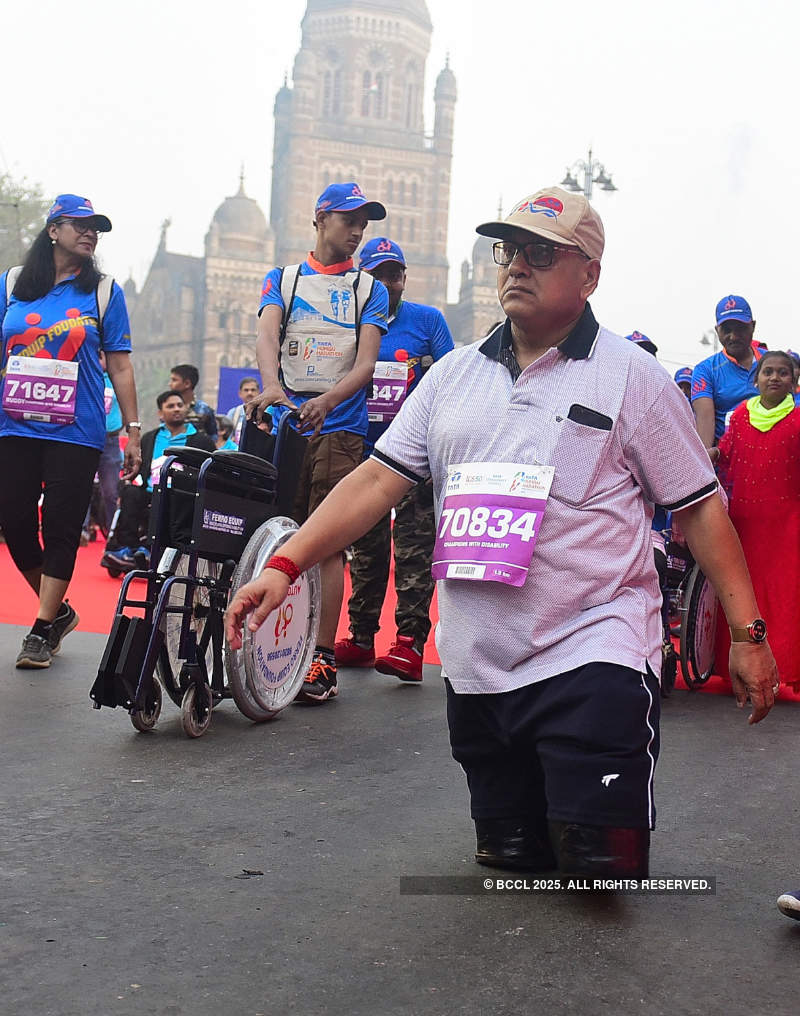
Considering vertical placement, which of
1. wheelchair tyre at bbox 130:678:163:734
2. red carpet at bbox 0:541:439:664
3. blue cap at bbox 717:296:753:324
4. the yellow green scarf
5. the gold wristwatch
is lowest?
red carpet at bbox 0:541:439:664

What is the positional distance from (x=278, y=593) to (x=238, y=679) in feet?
5.94

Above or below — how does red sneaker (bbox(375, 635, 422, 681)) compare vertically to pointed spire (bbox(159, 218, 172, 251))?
below

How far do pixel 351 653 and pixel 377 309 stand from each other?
1.72m

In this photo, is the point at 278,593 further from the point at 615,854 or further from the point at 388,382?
the point at 388,382

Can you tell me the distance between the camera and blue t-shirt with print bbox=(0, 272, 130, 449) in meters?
5.95

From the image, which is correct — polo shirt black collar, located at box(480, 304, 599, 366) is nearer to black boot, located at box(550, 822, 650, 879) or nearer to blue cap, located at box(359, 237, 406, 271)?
black boot, located at box(550, 822, 650, 879)

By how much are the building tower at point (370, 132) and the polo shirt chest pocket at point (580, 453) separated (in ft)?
344

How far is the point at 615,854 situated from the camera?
9.36 feet

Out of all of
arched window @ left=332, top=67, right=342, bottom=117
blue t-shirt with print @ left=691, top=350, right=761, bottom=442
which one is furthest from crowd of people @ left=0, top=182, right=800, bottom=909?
arched window @ left=332, top=67, right=342, bottom=117

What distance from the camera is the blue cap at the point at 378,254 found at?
6715mm

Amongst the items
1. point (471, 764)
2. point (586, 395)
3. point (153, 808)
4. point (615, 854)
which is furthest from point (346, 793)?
point (586, 395)

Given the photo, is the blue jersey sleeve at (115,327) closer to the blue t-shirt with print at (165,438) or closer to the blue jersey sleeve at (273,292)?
the blue jersey sleeve at (273,292)

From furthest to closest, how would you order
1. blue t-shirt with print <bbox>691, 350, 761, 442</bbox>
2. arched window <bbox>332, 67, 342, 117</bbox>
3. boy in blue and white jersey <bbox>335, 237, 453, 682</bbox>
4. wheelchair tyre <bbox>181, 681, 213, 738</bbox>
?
1. arched window <bbox>332, 67, 342, 117</bbox>
2. blue t-shirt with print <bbox>691, 350, 761, 442</bbox>
3. boy in blue and white jersey <bbox>335, 237, 453, 682</bbox>
4. wheelchair tyre <bbox>181, 681, 213, 738</bbox>

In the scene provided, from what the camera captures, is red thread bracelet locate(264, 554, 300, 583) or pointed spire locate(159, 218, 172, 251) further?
pointed spire locate(159, 218, 172, 251)
